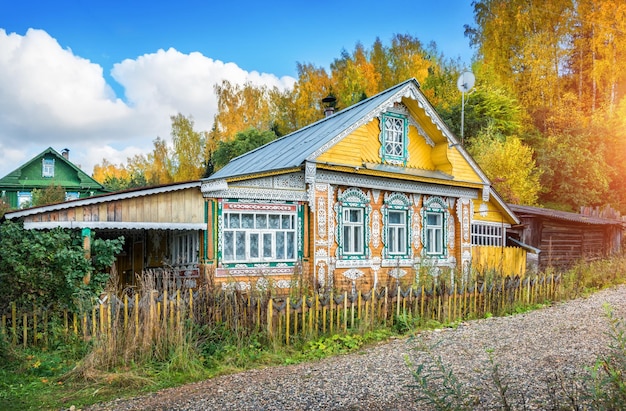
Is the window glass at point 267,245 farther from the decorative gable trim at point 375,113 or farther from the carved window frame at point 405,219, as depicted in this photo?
the carved window frame at point 405,219

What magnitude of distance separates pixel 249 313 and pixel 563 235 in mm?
18264

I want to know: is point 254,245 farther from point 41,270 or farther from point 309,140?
point 41,270

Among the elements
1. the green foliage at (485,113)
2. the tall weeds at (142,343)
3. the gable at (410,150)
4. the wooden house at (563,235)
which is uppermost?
the green foliage at (485,113)

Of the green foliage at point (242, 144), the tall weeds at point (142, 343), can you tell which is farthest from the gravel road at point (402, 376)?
the green foliage at point (242, 144)

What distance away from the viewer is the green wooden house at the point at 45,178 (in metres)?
40.9

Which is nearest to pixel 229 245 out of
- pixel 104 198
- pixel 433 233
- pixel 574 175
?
pixel 104 198

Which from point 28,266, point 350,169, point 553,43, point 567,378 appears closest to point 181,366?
point 28,266

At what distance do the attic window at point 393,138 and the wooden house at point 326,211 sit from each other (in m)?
0.04

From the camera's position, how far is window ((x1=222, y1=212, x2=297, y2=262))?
13.3m

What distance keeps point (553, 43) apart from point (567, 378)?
41.8 meters

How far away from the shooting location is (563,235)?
22891 millimetres

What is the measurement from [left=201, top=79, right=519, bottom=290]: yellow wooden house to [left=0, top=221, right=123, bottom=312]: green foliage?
3.90 m

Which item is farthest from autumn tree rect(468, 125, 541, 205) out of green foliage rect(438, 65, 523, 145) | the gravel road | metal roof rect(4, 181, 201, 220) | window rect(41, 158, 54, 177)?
window rect(41, 158, 54, 177)

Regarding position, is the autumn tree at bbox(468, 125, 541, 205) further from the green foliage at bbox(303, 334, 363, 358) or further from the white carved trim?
the green foliage at bbox(303, 334, 363, 358)
